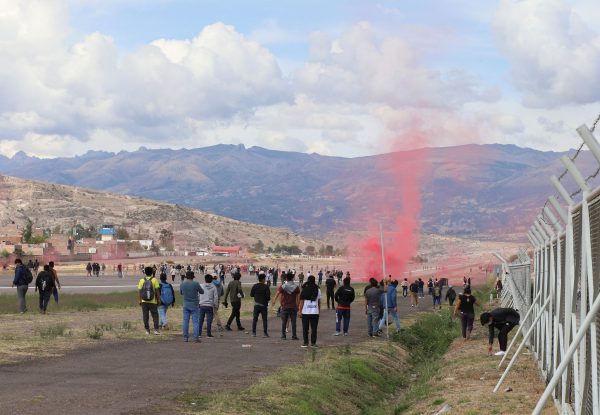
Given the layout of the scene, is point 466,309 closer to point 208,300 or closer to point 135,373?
point 208,300

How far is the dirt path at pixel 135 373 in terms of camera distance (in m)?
14.1

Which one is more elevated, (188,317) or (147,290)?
(147,290)

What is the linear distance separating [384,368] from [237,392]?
787 cm

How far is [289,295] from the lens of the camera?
25.3 m

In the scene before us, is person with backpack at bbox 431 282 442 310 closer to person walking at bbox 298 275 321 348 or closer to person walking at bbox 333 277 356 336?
person walking at bbox 333 277 356 336

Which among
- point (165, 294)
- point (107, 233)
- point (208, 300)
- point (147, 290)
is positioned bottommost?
point (208, 300)

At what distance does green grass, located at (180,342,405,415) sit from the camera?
14.7 metres

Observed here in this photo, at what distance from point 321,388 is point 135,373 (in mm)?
3313

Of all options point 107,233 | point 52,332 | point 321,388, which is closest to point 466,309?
point 52,332

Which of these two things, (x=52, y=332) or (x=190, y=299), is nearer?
(x=190, y=299)

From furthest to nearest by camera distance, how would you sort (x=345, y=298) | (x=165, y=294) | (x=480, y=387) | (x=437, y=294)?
(x=437, y=294) → (x=345, y=298) → (x=165, y=294) → (x=480, y=387)

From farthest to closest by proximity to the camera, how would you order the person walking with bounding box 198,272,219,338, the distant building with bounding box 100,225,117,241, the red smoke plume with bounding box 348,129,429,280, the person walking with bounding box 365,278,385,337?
the distant building with bounding box 100,225,117,241 → the red smoke plume with bounding box 348,129,429,280 → the person walking with bounding box 365,278,385,337 → the person walking with bounding box 198,272,219,338

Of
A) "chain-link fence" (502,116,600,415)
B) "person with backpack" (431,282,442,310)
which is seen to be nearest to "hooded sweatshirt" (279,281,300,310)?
"chain-link fence" (502,116,600,415)

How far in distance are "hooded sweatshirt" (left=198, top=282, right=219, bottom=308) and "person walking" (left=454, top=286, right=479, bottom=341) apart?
22.0ft
